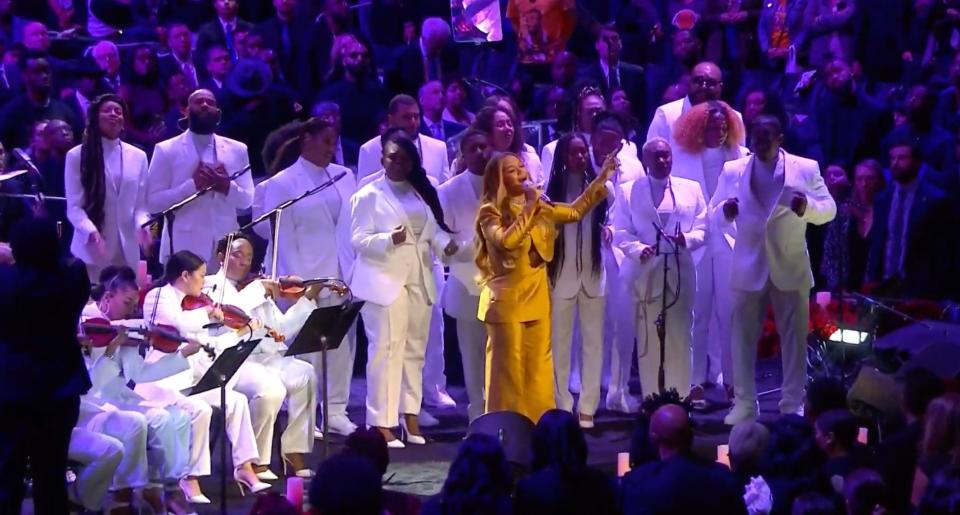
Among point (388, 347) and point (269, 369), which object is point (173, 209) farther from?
point (388, 347)

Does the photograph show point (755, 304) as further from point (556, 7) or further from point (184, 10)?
point (184, 10)

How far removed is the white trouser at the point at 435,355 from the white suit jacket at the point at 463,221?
1.43 ft

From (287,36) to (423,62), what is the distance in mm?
1313

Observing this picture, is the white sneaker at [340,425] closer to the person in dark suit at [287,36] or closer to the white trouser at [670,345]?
the white trouser at [670,345]

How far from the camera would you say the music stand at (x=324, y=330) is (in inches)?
346

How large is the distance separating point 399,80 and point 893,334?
17.0 ft

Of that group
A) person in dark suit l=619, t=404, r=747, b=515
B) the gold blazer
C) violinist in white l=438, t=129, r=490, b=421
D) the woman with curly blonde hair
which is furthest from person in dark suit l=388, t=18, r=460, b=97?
person in dark suit l=619, t=404, r=747, b=515

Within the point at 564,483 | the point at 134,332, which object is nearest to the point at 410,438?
the point at 134,332

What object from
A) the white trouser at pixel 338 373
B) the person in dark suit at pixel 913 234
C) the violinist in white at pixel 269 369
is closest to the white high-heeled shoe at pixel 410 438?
the white trouser at pixel 338 373

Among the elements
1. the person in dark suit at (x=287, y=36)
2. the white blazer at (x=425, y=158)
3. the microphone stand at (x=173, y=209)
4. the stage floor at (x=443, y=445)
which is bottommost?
the stage floor at (x=443, y=445)

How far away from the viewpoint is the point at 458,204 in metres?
10.3

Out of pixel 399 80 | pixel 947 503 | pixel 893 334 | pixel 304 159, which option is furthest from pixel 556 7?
pixel 947 503

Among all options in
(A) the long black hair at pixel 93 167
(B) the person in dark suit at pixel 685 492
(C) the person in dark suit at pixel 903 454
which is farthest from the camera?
(A) the long black hair at pixel 93 167

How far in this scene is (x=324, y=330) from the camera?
8938 mm
